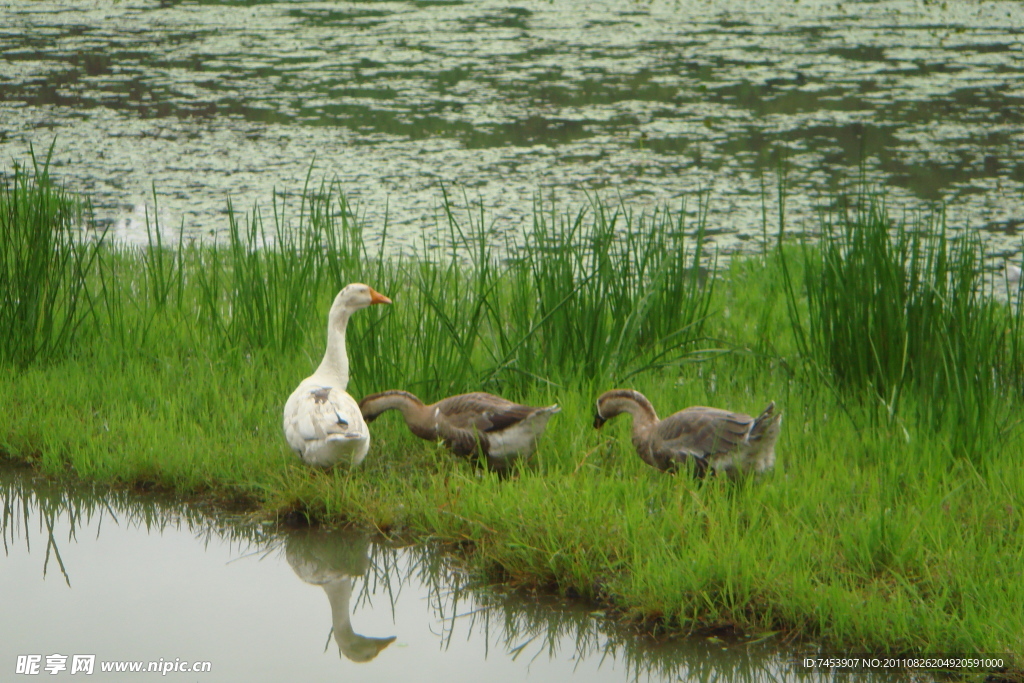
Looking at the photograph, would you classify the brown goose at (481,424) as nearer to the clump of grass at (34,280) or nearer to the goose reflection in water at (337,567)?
the goose reflection in water at (337,567)

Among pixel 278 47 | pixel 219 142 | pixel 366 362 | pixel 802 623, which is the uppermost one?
pixel 278 47

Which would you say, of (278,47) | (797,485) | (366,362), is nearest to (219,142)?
(278,47)

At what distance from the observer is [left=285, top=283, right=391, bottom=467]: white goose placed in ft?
12.8

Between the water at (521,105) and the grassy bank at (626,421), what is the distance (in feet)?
6.83

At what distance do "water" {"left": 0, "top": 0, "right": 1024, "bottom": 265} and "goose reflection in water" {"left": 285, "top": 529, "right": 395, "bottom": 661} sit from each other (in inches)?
131

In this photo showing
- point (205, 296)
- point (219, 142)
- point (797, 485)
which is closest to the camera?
point (797, 485)

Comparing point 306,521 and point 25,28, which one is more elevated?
point 25,28

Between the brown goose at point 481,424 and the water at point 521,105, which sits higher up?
the water at point 521,105

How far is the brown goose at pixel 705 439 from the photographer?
12.0 ft

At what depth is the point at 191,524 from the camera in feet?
13.3

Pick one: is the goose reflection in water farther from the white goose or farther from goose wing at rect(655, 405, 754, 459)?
goose wing at rect(655, 405, 754, 459)

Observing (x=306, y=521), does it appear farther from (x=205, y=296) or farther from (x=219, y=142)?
(x=219, y=142)

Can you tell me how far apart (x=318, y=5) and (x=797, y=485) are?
1637cm

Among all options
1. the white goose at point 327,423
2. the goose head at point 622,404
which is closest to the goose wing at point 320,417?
the white goose at point 327,423
